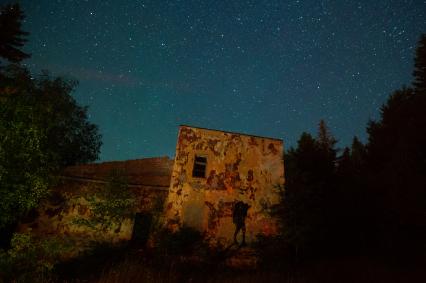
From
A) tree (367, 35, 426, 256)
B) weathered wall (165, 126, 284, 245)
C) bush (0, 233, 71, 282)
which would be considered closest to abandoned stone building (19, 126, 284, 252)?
weathered wall (165, 126, 284, 245)

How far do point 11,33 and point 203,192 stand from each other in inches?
648

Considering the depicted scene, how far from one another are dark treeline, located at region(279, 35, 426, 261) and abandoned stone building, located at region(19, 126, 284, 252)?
143 cm

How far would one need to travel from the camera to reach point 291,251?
13688mm

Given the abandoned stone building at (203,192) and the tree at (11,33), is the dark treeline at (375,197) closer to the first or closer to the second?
the abandoned stone building at (203,192)

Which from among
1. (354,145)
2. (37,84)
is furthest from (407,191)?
(37,84)

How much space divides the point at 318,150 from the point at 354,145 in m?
8.25

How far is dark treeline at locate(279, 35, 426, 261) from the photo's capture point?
13.5 m

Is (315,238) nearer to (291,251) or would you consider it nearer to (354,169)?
(291,251)

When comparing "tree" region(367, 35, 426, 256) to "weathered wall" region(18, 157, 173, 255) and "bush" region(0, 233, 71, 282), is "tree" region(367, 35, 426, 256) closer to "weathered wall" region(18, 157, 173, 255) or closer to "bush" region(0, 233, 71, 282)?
"weathered wall" region(18, 157, 173, 255)

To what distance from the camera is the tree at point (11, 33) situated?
1741 centimetres

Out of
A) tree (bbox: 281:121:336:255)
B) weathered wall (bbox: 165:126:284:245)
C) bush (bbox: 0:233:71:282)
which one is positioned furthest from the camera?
weathered wall (bbox: 165:126:284:245)

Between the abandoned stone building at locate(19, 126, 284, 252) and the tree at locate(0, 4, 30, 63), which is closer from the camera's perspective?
the abandoned stone building at locate(19, 126, 284, 252)

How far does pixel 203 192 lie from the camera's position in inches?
548

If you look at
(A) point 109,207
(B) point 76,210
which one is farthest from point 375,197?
(B) point 76,210
